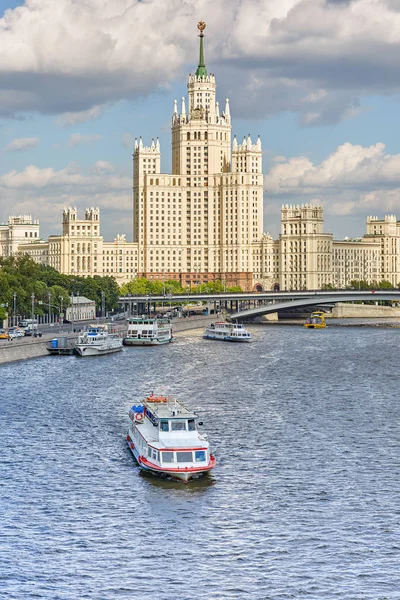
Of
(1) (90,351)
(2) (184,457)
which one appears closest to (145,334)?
(1) (90,351)

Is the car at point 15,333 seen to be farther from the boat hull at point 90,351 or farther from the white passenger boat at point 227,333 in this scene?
the white passenger boat at point 227,333

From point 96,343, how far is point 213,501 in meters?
75.3

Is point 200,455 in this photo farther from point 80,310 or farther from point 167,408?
point 80,310

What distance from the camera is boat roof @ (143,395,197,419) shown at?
61.5 metres

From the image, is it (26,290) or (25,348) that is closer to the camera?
(25,348)

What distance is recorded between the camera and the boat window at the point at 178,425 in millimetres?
60781

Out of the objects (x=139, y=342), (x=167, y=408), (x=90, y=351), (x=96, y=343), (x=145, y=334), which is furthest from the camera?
(x=145, y=334)

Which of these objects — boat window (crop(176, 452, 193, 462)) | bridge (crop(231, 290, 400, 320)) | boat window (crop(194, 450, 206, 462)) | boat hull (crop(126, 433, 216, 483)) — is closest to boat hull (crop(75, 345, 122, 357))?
bridge (crop(231, 290, 400, 320))

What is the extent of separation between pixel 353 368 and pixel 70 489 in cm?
6067

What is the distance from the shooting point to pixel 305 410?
264ft

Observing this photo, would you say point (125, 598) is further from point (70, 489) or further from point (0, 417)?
point (0, 417)

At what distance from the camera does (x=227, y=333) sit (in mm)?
156375

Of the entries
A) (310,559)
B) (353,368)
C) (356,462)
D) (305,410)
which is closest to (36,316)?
(353,368)

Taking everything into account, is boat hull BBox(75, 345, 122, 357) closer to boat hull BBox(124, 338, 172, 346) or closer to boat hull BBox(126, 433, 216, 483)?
boat hull BBox(124, 338, 172, 346)
